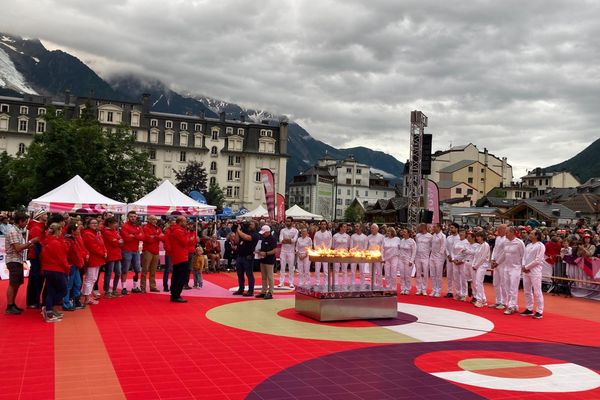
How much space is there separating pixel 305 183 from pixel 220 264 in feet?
298

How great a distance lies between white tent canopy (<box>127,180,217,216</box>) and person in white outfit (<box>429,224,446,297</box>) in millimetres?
9638

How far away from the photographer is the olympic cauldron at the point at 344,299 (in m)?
11.2

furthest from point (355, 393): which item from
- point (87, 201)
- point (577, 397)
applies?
point (87, 201)

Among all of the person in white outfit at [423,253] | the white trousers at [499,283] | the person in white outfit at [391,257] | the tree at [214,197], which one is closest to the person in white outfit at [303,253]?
the person in white outfit at [391,257]

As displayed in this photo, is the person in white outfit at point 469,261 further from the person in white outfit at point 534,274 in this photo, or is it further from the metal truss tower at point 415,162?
the metal truss tower at point 415,162

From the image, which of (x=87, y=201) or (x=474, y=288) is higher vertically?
(x=87, y=201)

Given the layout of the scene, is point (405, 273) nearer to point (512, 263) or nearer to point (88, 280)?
point (512, 263)

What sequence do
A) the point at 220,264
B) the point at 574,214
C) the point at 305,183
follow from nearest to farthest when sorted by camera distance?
the point at 220,264 → the point at 574,214 → the point at 305,183

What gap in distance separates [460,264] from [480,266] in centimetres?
100

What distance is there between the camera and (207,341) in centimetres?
903

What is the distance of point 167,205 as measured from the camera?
68.6 feet

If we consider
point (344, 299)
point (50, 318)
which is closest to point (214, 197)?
point (344, 299)

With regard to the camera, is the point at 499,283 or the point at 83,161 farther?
the point at 83,161

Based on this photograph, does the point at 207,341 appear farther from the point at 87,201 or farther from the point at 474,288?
the point at 87,201
